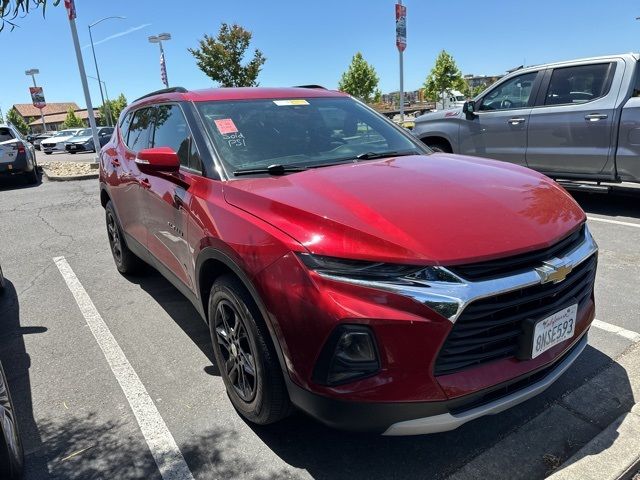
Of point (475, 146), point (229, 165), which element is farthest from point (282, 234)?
point (475, 146)

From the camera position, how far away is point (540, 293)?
2.06 metres

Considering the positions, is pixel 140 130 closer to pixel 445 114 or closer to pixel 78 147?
pixel 445 114

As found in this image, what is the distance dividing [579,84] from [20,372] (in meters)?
7.02

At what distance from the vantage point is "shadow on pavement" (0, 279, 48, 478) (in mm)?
2496

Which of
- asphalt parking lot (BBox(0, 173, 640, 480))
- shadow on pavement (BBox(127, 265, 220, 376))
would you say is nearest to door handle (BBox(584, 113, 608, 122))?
asphalt parking lot (BBox(0, 173, 640, 480))

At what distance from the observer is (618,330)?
343 cm

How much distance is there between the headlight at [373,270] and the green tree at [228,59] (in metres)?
28.6

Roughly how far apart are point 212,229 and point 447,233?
3.97 ft

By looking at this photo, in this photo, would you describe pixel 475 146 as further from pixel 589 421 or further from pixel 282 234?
pixel 282 234

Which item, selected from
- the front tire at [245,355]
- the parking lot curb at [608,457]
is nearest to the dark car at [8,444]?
the front tire at [245,355]

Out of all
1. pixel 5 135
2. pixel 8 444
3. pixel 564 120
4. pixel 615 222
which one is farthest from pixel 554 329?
pixel 5 135

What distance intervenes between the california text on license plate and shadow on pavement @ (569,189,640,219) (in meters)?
5.00

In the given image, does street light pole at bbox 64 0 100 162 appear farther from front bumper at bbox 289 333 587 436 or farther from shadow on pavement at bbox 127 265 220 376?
front bumper at bbox 289 333 587 436

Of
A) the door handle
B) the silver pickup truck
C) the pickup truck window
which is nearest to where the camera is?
the silver pickup truck
